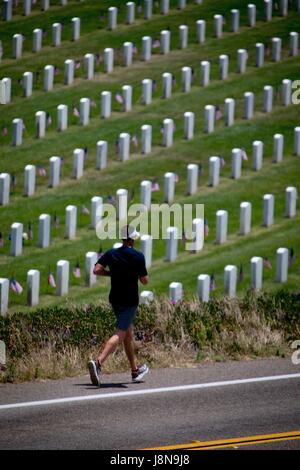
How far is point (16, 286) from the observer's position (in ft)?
62.1

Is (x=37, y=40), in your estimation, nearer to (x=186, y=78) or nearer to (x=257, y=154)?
(x=186, y=78)

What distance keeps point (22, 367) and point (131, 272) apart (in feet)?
4.57

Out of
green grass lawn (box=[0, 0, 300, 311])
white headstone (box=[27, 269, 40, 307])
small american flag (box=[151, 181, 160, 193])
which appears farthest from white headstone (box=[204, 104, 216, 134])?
white headstone (box=[27, 269, 40, 307])

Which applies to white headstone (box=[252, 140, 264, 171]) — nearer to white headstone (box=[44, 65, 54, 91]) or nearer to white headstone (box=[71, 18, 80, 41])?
white headstone (box=[44, 65, 54, 91])

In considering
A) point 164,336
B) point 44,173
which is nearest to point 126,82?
point 44,173

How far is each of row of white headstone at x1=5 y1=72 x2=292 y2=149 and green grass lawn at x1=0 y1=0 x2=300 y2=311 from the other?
7.7 inches

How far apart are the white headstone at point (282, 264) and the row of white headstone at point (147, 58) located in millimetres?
8145

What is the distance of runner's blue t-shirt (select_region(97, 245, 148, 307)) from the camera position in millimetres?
11508

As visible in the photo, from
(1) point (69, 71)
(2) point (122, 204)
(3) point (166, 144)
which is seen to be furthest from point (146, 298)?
(1) point (69, 71)

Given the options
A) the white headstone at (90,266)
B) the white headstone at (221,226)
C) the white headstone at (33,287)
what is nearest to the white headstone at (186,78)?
A: the white headstone at (221,226)

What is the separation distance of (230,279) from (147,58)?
11406mm

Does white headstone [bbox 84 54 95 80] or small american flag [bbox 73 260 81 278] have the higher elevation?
white headstone [bbox 84 54 95 80]

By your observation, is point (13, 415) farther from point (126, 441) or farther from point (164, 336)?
point (164, 336)

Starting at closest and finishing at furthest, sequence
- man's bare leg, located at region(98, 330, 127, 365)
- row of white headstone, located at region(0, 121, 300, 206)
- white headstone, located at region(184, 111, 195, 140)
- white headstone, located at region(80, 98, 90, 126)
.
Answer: man's bare leg, located at region(98, 330, 127, 365) → row of white headstone, located at region(0, 121, 300, 206) → white headstone, located at region(184, 111, 195, 140) → white headstone, located at region(80, 98, 90, 126)
